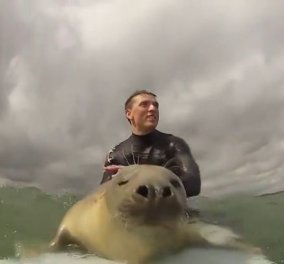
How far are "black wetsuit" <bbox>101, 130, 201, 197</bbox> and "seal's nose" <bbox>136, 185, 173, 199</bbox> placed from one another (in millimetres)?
1152

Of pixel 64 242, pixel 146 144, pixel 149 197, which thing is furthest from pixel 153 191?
pixel 146 144

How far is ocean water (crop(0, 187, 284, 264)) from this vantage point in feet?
13.0

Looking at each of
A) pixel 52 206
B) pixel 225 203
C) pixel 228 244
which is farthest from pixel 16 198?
pixel 228 244

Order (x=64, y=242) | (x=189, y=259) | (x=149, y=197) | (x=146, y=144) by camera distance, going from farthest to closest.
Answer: (x=146, y=144) < (x=64, y=242) < (x=189, y=259) < (x=149, y=197)

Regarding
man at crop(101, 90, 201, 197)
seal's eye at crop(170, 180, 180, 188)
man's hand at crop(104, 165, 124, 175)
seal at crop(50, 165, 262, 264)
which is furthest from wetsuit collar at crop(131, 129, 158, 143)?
seal's eye at crop(170, 180, 180, 188)

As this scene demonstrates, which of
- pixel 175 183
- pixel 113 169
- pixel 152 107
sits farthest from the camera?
pixel 152 107

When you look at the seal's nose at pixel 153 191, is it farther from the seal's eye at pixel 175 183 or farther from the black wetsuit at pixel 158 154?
the black wetsuit at pixel 158 154

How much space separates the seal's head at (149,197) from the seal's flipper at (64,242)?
56 cm

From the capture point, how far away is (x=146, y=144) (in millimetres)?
5348

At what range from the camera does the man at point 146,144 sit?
5.06 metres

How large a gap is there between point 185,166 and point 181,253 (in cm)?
107

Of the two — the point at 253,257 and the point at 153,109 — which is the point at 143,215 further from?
Result: the point at 153,109

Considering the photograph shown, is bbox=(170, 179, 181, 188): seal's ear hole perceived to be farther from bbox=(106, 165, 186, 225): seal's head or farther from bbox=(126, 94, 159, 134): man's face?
bbox=(126, 94, 159, 134): man's face

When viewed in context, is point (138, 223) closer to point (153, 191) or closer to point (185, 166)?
point (153, 191)
